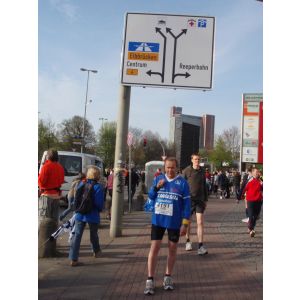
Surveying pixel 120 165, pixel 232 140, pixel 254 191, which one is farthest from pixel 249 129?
pixel 232 140

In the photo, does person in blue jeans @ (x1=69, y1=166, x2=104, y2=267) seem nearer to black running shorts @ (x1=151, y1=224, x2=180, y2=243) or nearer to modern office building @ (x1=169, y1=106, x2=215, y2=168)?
black running shorts @ (x1=151, y1=224, x2=180, y2=243)

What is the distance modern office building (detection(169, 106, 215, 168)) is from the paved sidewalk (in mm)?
3664

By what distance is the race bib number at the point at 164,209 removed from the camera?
5695mm

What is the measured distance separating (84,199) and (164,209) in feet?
5.96

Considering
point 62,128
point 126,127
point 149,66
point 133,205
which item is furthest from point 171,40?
point 62,128

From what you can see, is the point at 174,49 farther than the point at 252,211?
No

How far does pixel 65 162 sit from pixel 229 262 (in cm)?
1174

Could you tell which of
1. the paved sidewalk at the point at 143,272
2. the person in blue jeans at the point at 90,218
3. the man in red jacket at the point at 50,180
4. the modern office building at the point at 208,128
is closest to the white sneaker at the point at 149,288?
the paved sidewalk at the point at 143,272

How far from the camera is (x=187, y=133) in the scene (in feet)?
153

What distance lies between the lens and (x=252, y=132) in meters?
11.9

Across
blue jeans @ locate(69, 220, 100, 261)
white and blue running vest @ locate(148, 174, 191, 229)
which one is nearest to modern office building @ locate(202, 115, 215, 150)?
blue jeans @ locate(69, 220, 100, 261)

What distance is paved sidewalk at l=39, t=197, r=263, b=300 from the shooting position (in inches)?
216

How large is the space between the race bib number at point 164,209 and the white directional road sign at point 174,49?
449cm

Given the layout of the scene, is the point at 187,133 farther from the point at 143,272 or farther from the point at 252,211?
the point at 143,272
